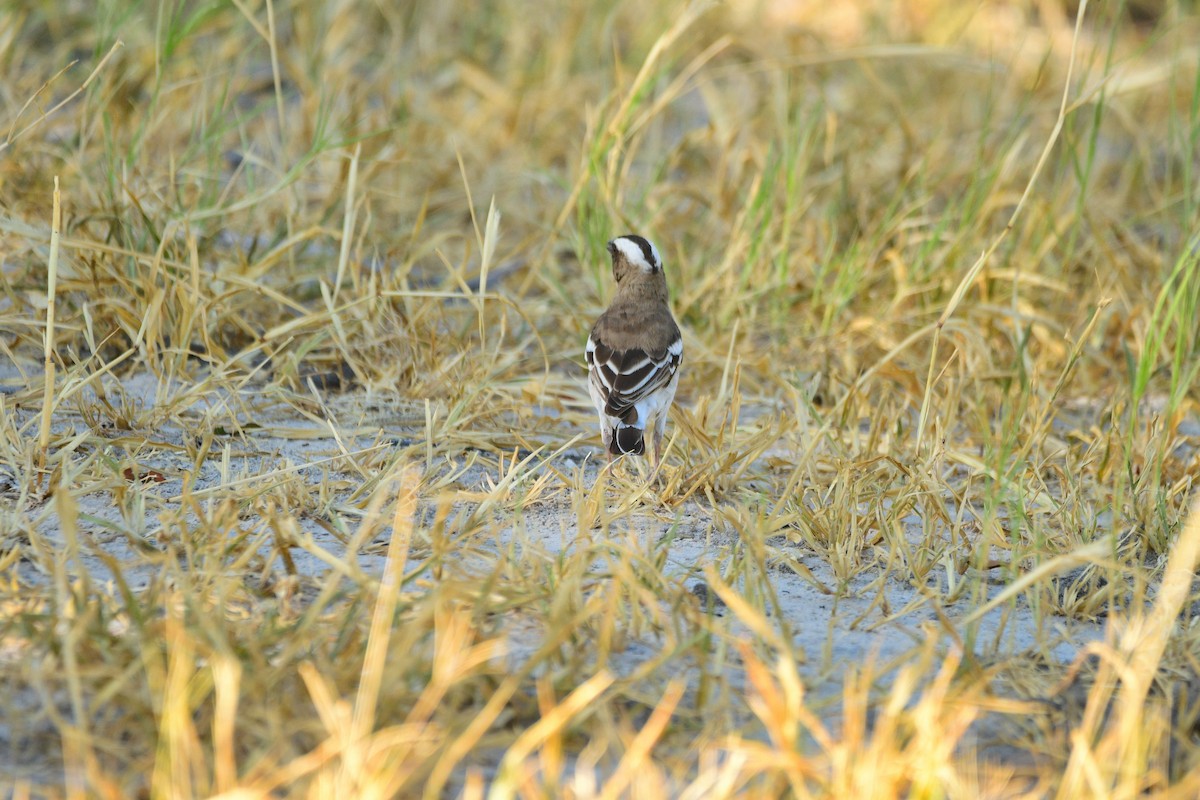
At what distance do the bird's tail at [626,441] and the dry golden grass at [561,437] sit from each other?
7cm

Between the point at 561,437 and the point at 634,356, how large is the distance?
0.39 metres

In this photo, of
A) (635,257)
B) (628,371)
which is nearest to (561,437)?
(628,371)

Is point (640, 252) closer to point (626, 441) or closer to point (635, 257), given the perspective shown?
point (635, 257)

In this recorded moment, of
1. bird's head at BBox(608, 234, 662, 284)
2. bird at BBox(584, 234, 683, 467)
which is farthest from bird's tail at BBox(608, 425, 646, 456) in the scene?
bird's head at BBox(608, 234, 662, 284)

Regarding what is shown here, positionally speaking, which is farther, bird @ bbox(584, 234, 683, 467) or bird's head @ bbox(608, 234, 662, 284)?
bird's head @ bbox(608, 234, 662, 284)

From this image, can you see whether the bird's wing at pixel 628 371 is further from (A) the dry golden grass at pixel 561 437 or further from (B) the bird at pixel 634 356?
(A) the dry golden grass at pixel 561 437

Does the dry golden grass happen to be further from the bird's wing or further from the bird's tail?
the bird's wing

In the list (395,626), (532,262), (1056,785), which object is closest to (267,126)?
(532,262)

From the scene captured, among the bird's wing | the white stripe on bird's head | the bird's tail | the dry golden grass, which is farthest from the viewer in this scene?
the white stripe on bird's head

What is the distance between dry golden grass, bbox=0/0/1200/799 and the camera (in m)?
2.54

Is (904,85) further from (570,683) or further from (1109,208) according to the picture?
(570,683)

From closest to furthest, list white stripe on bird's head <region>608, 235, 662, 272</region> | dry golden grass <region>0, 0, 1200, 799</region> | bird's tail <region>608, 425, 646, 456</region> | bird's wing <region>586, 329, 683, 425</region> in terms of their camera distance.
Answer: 1. dry golden grass <region>0, 0, 1200, 799</region>
2. bird's tail <region>608, 425, 646, 456</region>
3. bird's wing <region>586, 329, 683, 425</region>
4. white stripe on bird's head <region>608, 235, 662, 272</region>

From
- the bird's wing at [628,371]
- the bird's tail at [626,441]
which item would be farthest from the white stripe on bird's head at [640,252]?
the bird's tail at [626,441]

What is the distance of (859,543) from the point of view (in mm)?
3715
